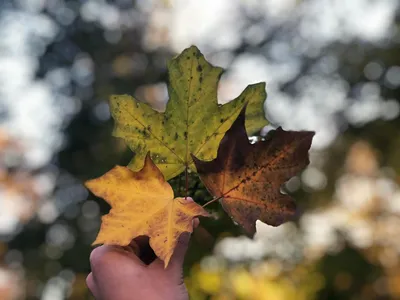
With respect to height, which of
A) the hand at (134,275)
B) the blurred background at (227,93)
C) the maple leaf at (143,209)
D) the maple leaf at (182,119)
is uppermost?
the maple leaf at (182,119)

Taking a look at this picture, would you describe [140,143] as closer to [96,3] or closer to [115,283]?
[115,283]

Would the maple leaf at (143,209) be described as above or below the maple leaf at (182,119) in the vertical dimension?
below

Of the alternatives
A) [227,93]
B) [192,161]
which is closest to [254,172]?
[192,161]

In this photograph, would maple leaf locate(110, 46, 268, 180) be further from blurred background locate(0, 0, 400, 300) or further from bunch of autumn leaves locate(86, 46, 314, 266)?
blurred background locate(0, 0, 400, 300)

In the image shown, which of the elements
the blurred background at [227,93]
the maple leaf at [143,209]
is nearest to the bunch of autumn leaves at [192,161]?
the maple leaf at [143,209]

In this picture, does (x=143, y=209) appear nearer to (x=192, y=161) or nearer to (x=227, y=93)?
(x=192, y=161)

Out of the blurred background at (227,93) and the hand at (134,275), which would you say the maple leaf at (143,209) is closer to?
the hand at (134,275)

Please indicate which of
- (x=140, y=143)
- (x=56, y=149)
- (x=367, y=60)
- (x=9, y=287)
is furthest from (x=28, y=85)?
(x=140, y=143)
